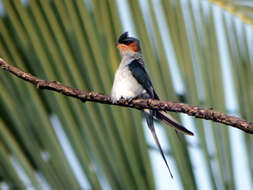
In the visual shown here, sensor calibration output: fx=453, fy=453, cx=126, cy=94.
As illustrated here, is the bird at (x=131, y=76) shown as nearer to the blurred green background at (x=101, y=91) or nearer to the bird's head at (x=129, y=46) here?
the bird's head at (x=129, y=46)

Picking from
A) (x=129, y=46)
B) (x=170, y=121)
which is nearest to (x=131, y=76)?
(x=129, y=46)

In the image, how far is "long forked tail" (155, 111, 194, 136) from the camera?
1589 millimetres

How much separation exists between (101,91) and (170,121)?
305mm

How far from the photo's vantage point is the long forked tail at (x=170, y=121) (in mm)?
1589

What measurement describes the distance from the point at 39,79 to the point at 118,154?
457 mm

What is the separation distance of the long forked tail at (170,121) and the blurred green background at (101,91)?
35mm

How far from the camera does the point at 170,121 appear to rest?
1727 millimetres

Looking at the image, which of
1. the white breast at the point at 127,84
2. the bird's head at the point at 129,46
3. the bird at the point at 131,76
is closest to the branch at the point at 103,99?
the bird at the point at 131,76

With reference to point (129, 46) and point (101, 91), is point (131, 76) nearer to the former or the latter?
point (129, 46)

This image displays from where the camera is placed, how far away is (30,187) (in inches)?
57.6

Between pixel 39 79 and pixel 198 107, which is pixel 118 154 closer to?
pixel 198 107

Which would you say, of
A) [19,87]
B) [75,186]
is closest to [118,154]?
[75,186]

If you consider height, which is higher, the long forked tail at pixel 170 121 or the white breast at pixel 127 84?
the white breast at pixel 127 84

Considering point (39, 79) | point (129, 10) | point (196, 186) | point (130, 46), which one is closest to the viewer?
point (196, 186)
